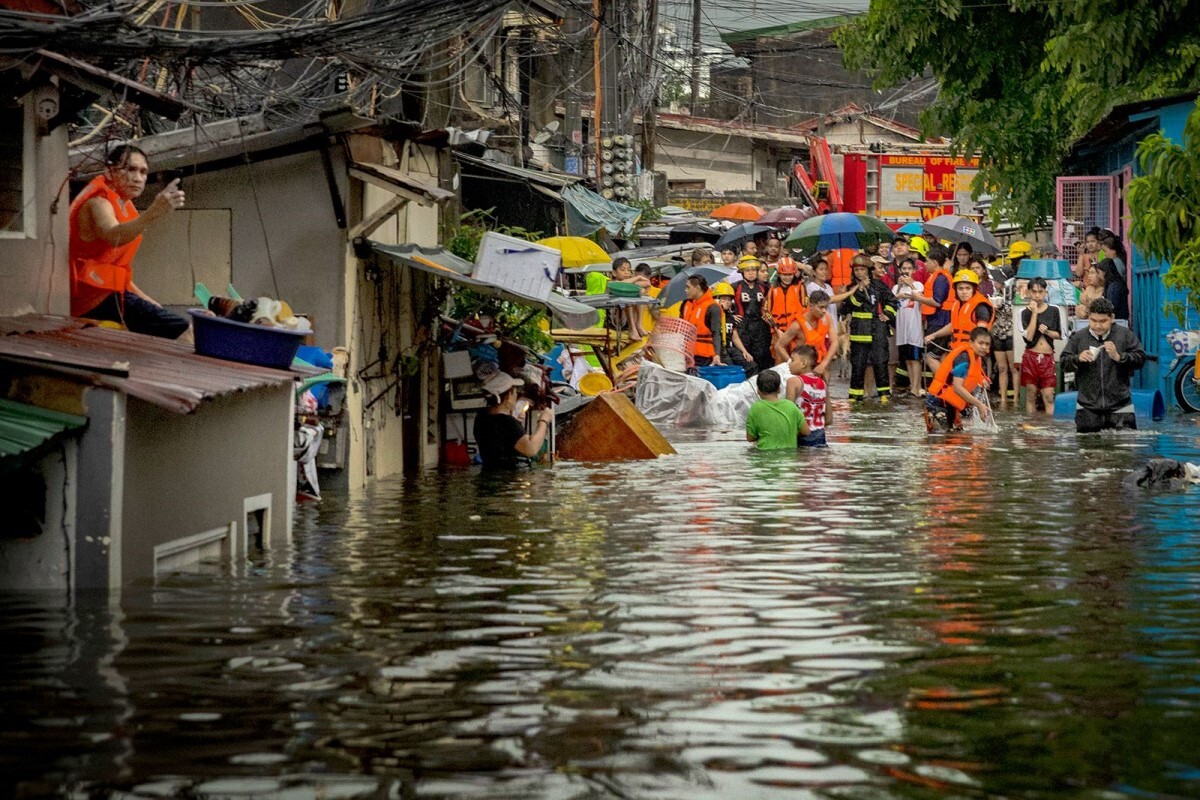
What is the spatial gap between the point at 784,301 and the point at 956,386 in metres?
6.10

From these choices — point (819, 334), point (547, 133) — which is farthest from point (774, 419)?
point (547, 133)

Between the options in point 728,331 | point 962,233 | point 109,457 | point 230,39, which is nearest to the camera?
point 109,457

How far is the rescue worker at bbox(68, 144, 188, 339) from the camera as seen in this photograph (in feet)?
42.7

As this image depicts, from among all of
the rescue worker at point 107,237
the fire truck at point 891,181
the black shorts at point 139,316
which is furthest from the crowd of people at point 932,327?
the fire truck at point 891,181

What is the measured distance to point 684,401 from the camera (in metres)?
26.6

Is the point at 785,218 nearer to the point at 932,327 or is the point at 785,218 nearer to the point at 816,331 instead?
the point at 932,327

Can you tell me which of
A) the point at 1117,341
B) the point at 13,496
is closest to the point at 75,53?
the point at 13,496

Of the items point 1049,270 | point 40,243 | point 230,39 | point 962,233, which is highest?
point 962,233

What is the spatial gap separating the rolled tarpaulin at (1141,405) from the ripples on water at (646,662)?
10.2 metres

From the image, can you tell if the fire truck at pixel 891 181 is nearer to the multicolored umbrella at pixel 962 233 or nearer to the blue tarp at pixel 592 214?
the blue tarp at pixel 592 214

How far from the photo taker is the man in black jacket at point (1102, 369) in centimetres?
2241

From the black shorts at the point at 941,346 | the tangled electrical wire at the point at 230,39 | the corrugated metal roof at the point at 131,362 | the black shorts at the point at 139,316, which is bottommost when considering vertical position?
the corrugated metal roof at the point at 131,362

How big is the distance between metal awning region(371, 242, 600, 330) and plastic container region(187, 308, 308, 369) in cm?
522

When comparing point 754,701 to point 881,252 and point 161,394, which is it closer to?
point 161,394
